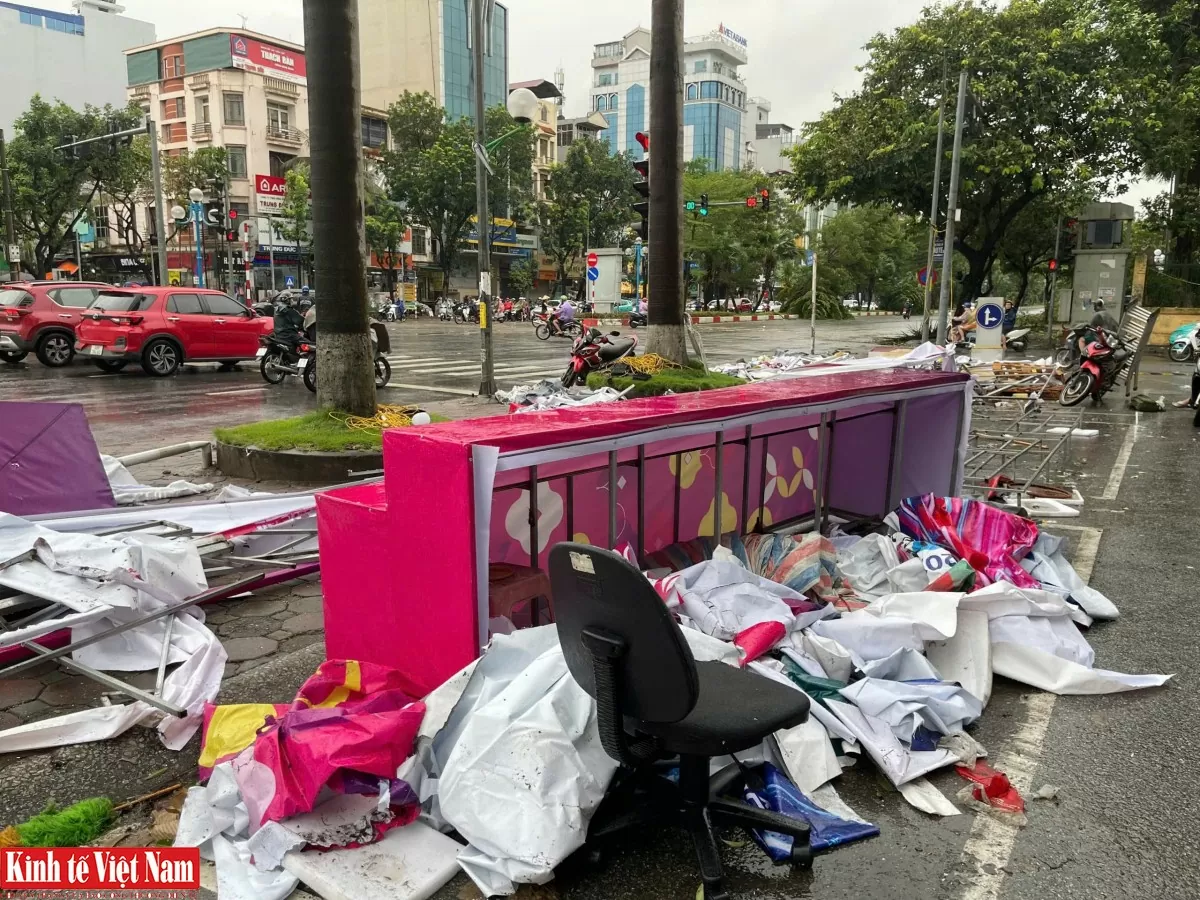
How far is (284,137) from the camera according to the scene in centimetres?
5091

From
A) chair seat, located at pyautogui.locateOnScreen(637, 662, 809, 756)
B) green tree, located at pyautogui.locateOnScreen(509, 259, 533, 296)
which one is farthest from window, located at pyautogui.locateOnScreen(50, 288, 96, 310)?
green tree, located at pyautogui.locateOnScreen(509, 259, 533, 296)

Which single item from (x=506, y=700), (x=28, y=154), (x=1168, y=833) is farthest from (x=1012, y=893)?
(x=28, y=154)

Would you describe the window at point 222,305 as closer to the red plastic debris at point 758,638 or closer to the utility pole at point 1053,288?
the red plastic debris at point 758,638

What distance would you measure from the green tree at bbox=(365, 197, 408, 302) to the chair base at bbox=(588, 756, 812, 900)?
43.8m

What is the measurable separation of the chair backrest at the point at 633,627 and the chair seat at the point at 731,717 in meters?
0.12

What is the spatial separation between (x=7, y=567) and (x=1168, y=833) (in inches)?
191

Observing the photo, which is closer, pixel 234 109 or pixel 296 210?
pixel 296 210

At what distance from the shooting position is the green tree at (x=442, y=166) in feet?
152

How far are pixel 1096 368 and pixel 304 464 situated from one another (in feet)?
39.5

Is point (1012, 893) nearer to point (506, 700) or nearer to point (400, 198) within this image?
point (506, 700)

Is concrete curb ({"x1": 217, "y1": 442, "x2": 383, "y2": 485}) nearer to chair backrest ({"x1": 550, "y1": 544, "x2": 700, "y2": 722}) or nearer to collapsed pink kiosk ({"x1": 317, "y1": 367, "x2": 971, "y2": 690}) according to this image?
collapsed pink kiosk ({"x1": 317, "y1": 367, "x2": 971, "y2": 690})

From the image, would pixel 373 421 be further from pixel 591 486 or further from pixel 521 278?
pixel 521 278

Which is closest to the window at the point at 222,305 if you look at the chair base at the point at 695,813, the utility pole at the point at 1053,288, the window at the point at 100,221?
the chair base at the point at 695,813

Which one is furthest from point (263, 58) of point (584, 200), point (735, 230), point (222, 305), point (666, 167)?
point (666, 167)
